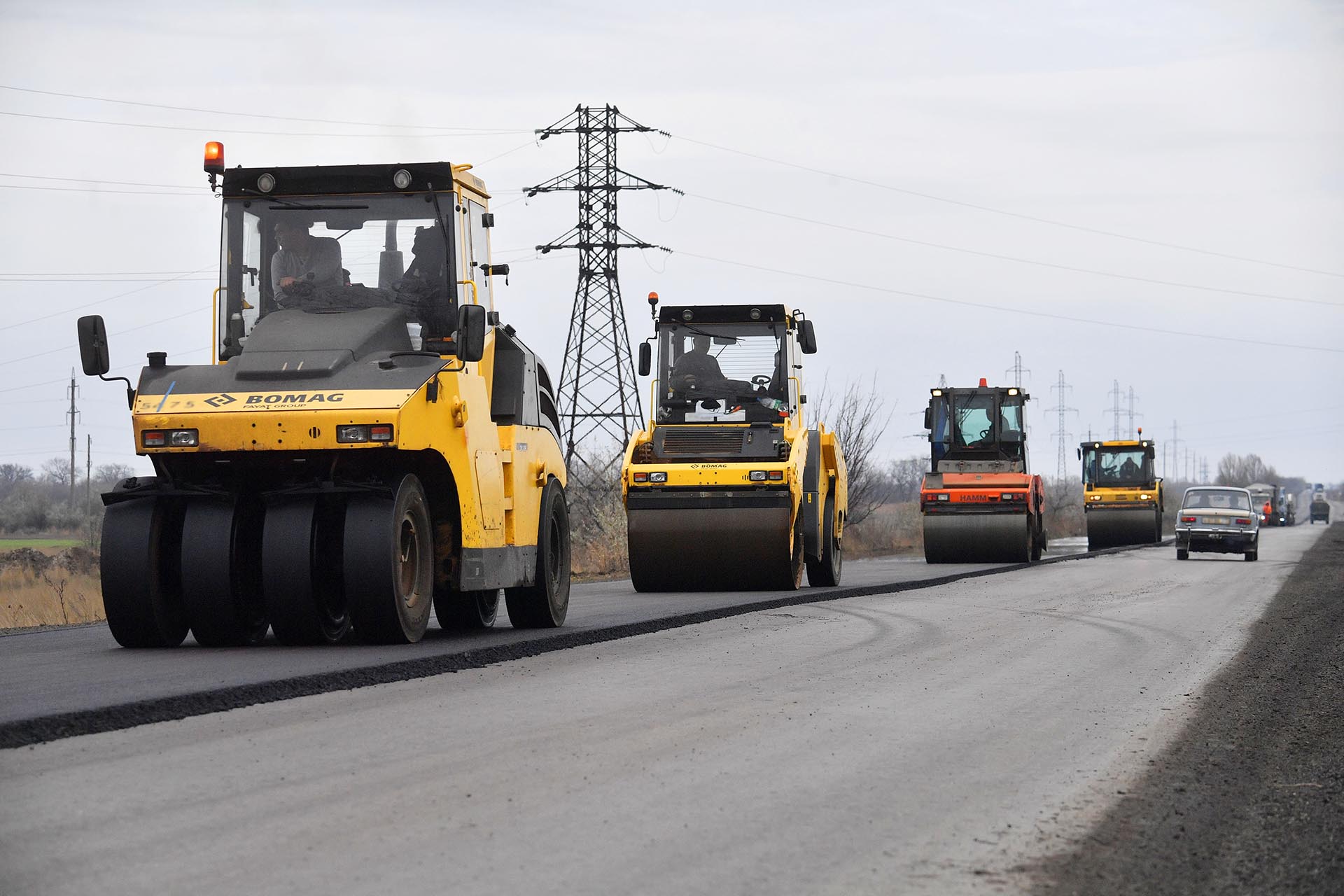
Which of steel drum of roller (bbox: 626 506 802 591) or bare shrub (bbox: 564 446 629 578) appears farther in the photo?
bare shrub (bbox: 564 446 629 578)

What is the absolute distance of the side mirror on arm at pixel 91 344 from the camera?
10125mm

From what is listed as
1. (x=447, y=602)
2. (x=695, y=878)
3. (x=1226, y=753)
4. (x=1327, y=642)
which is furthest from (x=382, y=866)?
(x=1327, y=642)

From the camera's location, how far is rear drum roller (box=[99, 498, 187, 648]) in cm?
1027

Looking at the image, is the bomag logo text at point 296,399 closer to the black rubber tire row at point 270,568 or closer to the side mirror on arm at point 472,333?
the black rubber tire row at point 270,568

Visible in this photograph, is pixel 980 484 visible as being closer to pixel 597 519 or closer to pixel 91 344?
pixel 597 519

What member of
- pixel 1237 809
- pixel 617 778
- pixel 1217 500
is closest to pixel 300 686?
pixel 617 778

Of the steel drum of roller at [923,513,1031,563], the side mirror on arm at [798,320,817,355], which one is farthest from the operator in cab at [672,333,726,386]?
the steel drum of roller at [923,513,1031,563]

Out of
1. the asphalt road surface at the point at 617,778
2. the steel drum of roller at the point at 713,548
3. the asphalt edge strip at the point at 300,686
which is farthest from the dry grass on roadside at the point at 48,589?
the asphalt road surface at the point at 617,778

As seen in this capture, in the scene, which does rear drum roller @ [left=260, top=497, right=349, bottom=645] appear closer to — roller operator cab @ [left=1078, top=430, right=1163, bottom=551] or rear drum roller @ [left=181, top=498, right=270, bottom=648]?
rear drum roller @ [left=181, top=498, right=270, bottom=648]

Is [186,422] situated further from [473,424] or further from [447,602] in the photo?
[447,602]

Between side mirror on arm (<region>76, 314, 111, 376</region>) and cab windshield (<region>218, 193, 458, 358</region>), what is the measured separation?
3.85 ft

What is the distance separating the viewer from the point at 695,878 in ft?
15.4

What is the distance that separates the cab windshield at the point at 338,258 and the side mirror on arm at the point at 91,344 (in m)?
1.17

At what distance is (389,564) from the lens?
10.1 m
